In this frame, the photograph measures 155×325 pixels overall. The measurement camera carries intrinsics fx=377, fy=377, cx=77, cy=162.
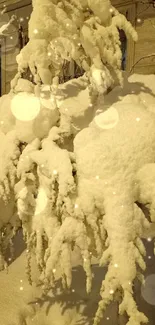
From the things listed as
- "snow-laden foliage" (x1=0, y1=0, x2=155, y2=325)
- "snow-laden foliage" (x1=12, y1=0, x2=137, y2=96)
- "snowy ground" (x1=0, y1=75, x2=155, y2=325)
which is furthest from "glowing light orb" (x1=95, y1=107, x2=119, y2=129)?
"snowy ground" (x1=0, y1=75, x2=155, y2=325)

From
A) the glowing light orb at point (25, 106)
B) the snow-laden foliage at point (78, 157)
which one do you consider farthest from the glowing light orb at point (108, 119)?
the glowing light orb at point (25, 106)

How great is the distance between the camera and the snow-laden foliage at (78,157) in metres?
2.42

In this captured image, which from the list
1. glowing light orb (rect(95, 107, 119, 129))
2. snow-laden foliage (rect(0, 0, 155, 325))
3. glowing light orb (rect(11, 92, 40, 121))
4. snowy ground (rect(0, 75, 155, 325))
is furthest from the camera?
snowy ground (rect(0, 75, 155, 325))

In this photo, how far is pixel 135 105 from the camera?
275cm

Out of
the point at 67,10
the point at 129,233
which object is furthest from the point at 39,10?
the point at 129,233

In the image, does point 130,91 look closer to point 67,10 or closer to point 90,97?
point 90,97

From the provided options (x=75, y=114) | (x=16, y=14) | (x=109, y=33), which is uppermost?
(x=16, y=14)

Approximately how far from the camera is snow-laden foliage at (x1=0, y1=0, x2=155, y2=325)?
2.42m

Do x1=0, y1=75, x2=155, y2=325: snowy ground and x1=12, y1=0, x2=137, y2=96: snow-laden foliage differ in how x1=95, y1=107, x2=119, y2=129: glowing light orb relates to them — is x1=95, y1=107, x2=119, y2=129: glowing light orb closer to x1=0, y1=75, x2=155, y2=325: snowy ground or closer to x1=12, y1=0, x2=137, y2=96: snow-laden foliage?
x1=12, y1=0, x2=137, y2=96: snow-laden foliage

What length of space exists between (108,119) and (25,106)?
0.66 meters

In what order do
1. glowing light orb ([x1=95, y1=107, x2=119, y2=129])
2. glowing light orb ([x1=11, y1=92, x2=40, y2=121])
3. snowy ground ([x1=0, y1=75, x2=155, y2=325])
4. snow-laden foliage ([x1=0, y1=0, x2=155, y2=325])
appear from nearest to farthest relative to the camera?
1. snow-laden foliage ([x1=0, y1=0, x2=155, y2=325])
2. glowing light orb ([x1=95, y1=107, x2=119, y2=129])
3. glowing light orb ([x1=11, y1=92, x2=40, y2=121])
4. snowy ground ([x1=0, y1=75, x2=155, y2=325])

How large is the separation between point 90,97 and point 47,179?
75cm

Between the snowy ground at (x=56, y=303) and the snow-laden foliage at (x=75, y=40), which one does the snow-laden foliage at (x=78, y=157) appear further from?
the snowy ground at (x=56, y=303)

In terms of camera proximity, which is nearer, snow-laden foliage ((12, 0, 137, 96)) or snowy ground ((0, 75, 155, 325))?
snow-laden foliage ((12, 0, 137, 96))
